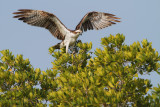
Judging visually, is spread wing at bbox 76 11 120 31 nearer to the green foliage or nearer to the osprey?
the osprey

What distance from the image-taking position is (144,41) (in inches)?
457

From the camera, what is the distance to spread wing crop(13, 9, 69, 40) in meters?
14.8

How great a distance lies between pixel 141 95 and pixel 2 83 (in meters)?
5.69

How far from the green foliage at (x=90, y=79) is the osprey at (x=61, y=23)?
1983 mm

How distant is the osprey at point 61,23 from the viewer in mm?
14938

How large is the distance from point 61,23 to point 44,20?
0.91 metres

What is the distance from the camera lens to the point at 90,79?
32.0ft

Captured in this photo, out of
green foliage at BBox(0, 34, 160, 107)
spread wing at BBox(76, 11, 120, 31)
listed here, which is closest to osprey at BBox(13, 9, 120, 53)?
spread wing at BBox(76, 11, 120, 31)

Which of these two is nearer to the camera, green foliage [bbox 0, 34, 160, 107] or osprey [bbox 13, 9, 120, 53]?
green foliage [bbox 0, 34, 160, 107]

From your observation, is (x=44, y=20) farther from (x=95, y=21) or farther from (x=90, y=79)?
(x=90, y=79)

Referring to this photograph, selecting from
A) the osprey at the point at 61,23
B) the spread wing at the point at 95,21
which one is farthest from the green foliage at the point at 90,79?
the spread wing at the point at 95,21

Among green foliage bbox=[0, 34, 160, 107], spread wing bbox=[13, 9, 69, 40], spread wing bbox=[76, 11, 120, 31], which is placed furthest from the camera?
spread wing bbox=[76, 11, 120, 31]

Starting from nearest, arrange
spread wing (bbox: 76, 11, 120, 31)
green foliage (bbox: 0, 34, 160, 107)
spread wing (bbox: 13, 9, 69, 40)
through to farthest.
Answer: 1. green foliage (bbox: 0, 34, 160, 107)
2. spread wing (bbox: 13, 9, 69, 40)
3. spread wing (bbox: 76, 11, 120, 31)

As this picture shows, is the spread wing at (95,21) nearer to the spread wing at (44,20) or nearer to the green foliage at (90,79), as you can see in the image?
the spread wing at (44,20)
